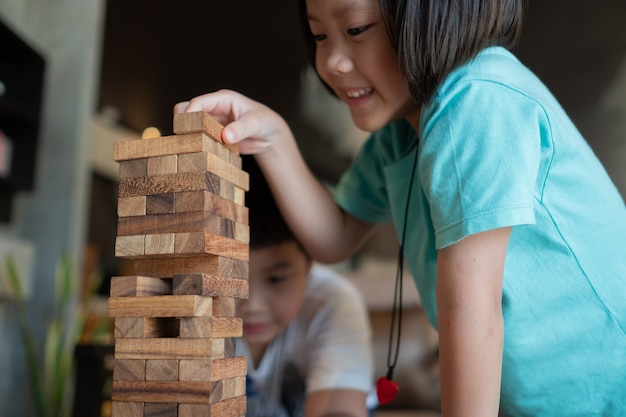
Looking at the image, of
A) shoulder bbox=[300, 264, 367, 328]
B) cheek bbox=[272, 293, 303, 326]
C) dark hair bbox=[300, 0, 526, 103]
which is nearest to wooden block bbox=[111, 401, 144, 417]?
dark hair bbox=[300, 0, 526, 103]

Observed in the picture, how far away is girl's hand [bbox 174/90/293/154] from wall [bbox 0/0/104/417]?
238cm

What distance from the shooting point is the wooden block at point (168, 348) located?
57 centimetres

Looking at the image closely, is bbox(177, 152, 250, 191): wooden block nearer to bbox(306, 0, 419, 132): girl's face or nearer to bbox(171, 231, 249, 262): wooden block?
bbox(171, 231, 249, 262): wooden block

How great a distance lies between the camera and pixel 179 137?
0.60m

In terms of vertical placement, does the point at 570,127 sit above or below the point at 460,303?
above

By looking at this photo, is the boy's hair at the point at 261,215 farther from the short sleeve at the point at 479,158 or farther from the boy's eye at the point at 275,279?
Answer: the short sleeve at the point at 479,158

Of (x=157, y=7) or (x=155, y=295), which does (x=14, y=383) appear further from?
(x=155, y=295)

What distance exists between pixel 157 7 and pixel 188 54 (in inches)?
10.2

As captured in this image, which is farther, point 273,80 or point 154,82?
point 154,82

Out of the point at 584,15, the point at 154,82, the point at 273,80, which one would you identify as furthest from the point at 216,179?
the point at 154,82

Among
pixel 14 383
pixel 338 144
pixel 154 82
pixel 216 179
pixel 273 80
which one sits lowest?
pixel 14 383

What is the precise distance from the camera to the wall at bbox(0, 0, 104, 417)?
293 centimetres

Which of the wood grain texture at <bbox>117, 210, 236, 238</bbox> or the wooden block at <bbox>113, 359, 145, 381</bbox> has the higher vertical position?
the wood grain texture at <bbox>117, 210, 236, 238</bbox>

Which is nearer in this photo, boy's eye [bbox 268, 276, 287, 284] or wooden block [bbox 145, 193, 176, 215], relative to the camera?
wooden block [bbox 145, 193, 176, 215]
